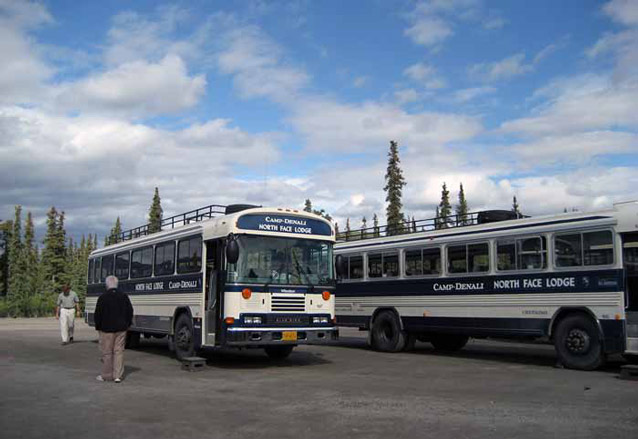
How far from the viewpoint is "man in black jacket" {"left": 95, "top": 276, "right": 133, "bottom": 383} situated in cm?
1223

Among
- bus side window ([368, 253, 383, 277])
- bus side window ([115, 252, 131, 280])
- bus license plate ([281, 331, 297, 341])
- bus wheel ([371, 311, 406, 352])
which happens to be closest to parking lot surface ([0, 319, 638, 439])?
bus license plate ([281, 331, 297, 341])

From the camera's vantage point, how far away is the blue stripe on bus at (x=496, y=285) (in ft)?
44.6

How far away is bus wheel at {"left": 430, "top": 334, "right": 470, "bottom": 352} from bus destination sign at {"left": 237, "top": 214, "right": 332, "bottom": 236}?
19.7 feet

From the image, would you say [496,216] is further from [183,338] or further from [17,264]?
[17,264]

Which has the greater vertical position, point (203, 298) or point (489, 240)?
point (489, 240)

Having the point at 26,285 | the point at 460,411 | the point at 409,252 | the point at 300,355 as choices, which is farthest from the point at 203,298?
the point at 26,285

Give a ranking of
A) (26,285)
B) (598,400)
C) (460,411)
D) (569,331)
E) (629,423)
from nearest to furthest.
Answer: (629,423) < (460,411) < (598,400) < (569,331) < (26,285)

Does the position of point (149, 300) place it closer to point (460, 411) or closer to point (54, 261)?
point (460, 411)

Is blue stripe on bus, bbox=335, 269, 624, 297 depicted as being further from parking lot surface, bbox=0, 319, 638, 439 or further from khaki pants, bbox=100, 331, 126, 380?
khaki pants, bbox=100, 331, 126, 380

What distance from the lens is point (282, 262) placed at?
14797 millimetres

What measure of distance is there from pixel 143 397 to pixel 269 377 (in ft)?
10.5

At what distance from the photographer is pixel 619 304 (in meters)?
13.2

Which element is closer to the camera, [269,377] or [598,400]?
[598,400]

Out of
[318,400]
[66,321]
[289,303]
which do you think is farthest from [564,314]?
[66,321]
